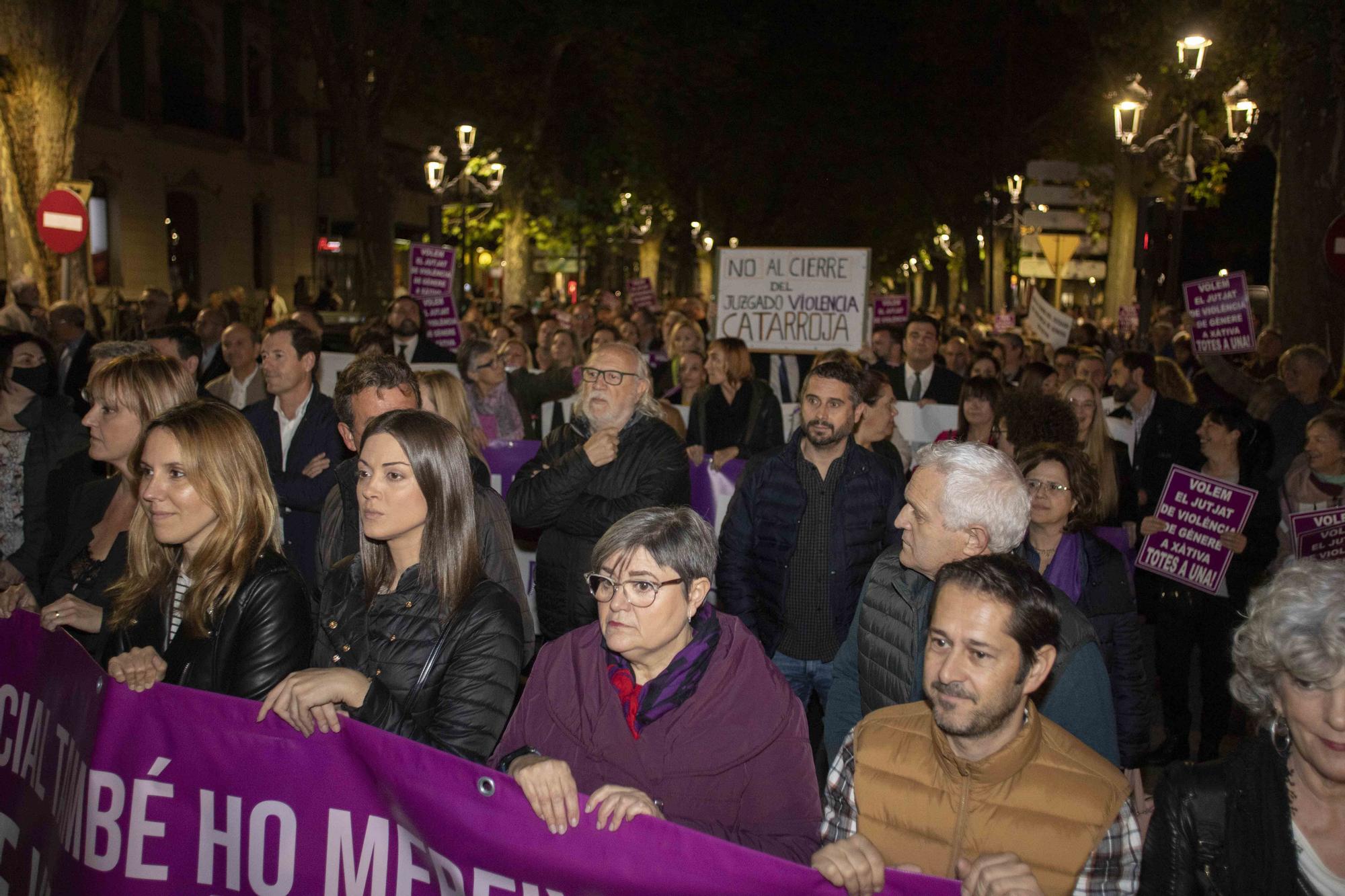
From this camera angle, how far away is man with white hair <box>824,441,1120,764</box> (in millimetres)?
3420

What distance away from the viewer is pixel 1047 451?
4.85m

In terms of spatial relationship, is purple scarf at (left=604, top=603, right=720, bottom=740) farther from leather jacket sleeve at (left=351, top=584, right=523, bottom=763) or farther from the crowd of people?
leather jacket sleeve at (left=351, top=584, right=523, bottom=763)

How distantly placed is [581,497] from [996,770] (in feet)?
9.37

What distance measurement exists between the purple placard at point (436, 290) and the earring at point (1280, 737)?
12.4 metres

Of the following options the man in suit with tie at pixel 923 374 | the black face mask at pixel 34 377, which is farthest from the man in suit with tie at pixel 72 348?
the man in suit with tie at pixel 923 374

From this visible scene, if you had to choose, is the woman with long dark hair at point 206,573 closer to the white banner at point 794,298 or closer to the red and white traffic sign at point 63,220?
the white banner at point 794,298

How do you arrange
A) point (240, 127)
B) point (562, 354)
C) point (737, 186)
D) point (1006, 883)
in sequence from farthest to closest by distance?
point (737, 186)
point (240, 127)
point (562, 354)
point (1006, 883)

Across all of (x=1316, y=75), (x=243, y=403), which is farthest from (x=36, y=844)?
(x=1316, y=75)

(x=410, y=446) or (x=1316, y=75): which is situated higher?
(x=1316, y=75)

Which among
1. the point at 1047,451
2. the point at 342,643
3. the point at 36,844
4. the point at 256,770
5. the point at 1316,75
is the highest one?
the point at 1316,75


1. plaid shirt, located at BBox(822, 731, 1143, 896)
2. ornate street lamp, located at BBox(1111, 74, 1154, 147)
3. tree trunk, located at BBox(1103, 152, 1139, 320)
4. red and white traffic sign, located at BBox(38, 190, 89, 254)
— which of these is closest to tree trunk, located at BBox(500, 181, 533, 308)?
tree trunk, located at BBox(1103, 152, 1139, 320)

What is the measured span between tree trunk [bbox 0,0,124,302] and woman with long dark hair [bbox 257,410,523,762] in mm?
13048

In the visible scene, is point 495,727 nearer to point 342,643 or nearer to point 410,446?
point 342,643

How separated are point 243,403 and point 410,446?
5168 millimetres
